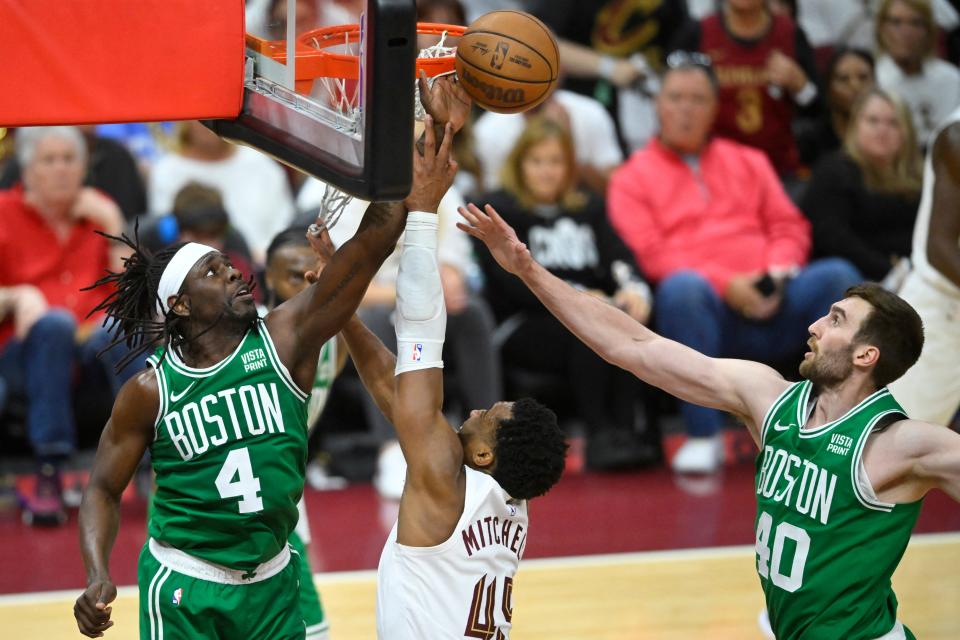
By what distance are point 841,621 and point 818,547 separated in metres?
0.21

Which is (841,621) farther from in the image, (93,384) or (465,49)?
(93,384)

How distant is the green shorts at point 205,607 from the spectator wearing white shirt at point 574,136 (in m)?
4.76

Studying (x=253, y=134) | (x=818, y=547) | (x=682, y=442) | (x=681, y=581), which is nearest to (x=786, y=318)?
(x=682, y=442)

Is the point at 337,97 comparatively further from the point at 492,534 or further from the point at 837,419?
the point at 837,419

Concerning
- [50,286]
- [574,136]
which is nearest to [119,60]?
[50,286]

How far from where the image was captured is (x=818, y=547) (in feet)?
12.7

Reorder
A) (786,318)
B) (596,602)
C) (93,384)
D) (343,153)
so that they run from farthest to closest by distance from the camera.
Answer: (786,318) → (93,384) → (596,602) → (343,153)

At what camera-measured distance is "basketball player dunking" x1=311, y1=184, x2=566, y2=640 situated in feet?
12.6

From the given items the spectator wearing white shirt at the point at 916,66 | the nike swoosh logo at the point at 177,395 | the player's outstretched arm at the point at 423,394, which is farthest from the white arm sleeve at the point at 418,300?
the spectator wearing white shirt at the point at 916,66

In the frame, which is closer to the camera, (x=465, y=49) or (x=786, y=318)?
(x=465, y=49)

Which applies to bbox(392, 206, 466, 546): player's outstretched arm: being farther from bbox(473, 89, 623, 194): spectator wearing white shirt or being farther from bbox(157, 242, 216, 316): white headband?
bbox(473, 89, 623, 194): spectator wearing white shirt

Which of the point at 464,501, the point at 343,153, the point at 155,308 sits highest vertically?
the point at 343,153

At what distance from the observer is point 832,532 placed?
387cm

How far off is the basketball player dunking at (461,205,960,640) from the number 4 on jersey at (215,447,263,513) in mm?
949
